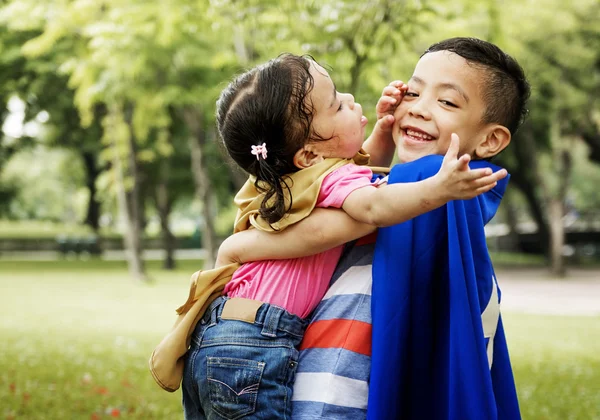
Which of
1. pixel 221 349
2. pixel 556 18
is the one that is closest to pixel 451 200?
pixel 221 349

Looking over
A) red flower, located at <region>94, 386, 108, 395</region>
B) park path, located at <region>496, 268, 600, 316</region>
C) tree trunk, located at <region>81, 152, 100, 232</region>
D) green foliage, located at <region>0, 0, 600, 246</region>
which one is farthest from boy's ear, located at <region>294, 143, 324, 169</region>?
tree trunk, located at <region>81, 152, 100, 232</region>

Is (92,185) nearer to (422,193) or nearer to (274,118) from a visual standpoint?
(274,118)

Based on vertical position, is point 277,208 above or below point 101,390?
above

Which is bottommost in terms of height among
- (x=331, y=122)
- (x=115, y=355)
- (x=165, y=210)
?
(x=165, y=210)

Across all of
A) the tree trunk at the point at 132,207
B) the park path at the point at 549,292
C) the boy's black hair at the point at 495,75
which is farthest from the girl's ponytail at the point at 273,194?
the tree trunk at the point at 132,207

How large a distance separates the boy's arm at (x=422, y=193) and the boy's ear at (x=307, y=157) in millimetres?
231

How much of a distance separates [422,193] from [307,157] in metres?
0.46

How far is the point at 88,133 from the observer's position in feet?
84.8

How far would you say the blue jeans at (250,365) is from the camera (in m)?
1.88

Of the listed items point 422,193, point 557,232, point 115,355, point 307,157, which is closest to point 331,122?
point 307,157

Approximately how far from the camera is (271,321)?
75.9 inches

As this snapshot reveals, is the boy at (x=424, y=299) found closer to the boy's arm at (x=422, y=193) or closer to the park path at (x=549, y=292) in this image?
the boy's arm at (x=422, y=193)

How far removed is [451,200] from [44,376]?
24.2ft

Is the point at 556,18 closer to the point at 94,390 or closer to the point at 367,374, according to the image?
the point at 94,390
